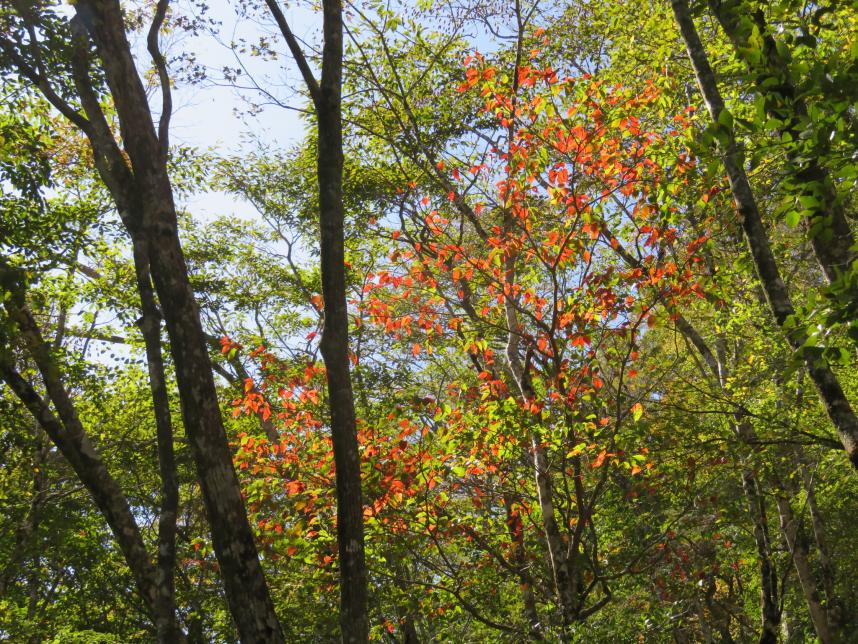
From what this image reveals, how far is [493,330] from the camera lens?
714cm

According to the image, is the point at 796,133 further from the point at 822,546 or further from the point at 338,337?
the point at 822,546

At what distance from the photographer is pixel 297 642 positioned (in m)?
10.8

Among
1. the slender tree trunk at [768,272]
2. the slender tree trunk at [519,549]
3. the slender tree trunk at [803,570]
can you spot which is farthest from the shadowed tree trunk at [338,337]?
the slender tree trunk at [803,570]

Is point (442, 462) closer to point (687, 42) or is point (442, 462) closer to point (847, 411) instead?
point (847, 411)

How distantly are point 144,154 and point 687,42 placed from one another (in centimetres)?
382

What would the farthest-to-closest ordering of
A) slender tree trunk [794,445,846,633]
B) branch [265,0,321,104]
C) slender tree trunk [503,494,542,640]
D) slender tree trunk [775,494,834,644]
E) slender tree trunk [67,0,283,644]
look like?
1. slender tree trunk [775,494,834,644]
2. slender tree trunk [794,445,846,633]
3. slender tree trunk [503,494,542,640]
4. branch [265,0,321,104]
5. slender tree trunk [67,0,283,644]

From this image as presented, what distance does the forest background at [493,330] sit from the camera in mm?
4246

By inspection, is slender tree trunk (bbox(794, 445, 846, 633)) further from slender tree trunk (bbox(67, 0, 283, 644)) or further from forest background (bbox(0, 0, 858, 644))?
slender tree trunk (bbox(67, 0, 283, 644))

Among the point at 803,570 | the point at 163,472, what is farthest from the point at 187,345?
the point at 803,570

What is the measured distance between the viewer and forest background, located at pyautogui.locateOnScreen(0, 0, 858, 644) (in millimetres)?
4246

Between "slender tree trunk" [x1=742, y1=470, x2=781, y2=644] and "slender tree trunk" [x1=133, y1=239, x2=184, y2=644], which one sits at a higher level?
"slender tree trunk" [x1=133, y1=239, x2=184, y2=644]

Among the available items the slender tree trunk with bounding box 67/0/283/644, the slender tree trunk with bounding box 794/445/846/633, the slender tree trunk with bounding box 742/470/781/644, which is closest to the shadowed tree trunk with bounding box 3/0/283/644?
the slender tree trunk with bounding box 67/0/283/644

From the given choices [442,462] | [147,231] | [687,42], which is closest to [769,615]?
[442,462]

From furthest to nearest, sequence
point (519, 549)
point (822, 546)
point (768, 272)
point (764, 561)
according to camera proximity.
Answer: point (822, 546), point (764, 561), point (519, 549), point (768, 272)
